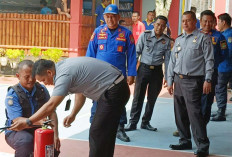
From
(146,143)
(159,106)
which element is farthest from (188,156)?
(159,106)

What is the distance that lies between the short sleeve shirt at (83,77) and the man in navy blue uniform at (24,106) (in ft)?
2.11

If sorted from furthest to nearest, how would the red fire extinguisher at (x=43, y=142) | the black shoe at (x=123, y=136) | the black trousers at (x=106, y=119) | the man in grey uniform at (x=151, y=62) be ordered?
the man in grey uniform at (x=151, y=62) < the black shoe at (x=123, y=136) < the black trousers at (x=106, y=119) < the red fire extinguisher at (x=43, y=142)

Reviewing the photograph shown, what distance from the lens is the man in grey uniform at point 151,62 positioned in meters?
8.13

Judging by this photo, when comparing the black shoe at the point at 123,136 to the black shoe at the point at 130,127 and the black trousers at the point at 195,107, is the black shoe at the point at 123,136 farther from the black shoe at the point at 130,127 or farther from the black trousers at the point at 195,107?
the black trousers at the point at 195,107

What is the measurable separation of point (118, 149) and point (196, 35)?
1.97m

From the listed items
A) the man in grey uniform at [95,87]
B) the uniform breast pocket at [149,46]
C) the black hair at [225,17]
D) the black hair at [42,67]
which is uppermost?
the black hair at [225,17]

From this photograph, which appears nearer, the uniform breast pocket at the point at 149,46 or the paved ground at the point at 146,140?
the paved ground at the point at 146,140

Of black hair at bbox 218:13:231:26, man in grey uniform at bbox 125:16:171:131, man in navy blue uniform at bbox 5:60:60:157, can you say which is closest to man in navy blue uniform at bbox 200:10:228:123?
man in grey uniform at bbox 125:16:171:131

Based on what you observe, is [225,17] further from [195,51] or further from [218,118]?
[195,51]

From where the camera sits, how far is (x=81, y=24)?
53.5 ft

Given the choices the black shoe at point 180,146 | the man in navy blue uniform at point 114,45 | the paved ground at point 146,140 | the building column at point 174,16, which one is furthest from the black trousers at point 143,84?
the building column at point 174,16

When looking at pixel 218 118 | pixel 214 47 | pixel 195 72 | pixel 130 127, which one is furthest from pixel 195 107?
pixel 218 118

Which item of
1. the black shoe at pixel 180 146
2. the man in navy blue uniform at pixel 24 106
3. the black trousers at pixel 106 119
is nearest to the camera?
the black trousers at pixel 106 119

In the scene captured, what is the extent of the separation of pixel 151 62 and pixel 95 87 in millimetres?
3401
